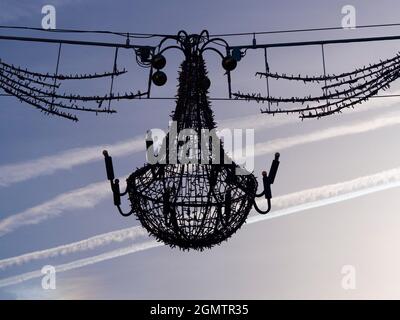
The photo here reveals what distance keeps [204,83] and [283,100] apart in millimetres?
1252

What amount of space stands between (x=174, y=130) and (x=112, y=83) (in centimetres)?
120

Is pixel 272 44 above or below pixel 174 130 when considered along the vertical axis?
above

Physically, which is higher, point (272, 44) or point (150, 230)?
point (272, 44)

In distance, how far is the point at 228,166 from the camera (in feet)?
55.8

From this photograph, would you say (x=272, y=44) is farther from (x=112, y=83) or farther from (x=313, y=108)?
(x=112, y=83)

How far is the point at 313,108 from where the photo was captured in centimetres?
1755

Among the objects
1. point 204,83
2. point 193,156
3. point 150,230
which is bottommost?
point 150,230
